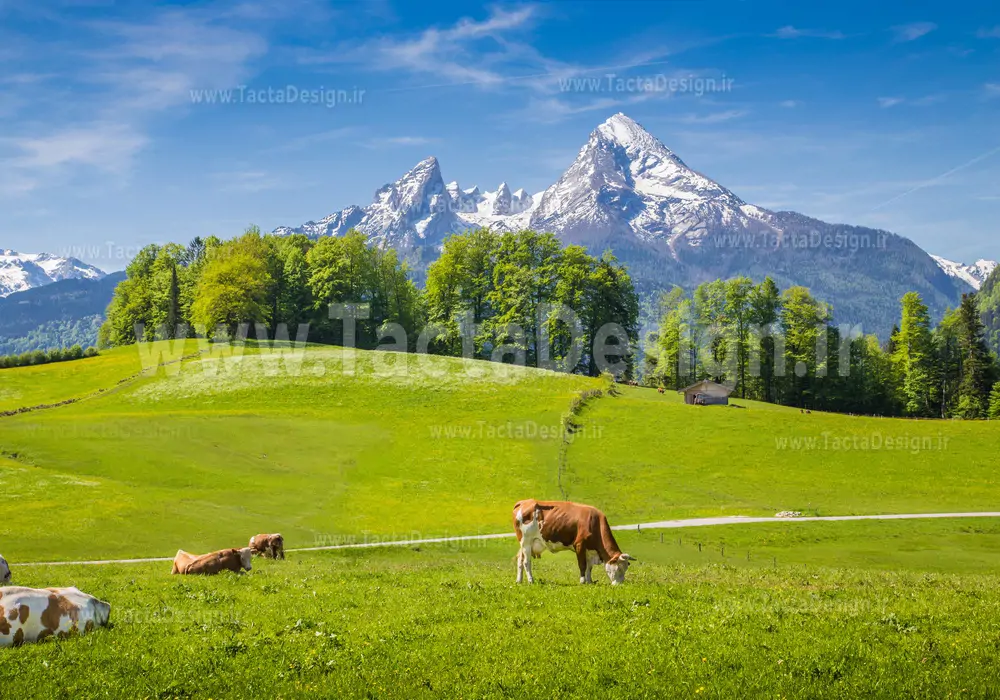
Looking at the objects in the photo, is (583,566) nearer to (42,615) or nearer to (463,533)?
(42,615)

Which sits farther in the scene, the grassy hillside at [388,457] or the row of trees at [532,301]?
the row of trees at [532,301]

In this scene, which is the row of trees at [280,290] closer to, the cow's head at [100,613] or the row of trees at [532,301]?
the row of trees at [532,301]

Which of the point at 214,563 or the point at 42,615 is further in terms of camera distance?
the point at 214,563

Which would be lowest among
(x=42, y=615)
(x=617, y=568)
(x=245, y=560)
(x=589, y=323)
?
(x=245, y=560)

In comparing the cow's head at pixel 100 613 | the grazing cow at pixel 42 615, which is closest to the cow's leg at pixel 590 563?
the cow's head at pixel 100 613

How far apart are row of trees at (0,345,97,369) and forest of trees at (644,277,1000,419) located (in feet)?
274

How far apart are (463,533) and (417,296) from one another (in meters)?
87.6

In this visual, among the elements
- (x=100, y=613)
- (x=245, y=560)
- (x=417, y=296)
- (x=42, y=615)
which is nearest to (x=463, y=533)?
(x=245, y=560)

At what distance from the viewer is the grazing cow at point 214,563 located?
25.6m

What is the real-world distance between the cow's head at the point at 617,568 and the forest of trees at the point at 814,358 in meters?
88.0

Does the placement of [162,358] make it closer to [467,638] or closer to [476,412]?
[476,412]

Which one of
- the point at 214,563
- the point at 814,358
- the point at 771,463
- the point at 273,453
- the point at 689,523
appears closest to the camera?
the point at 214,563

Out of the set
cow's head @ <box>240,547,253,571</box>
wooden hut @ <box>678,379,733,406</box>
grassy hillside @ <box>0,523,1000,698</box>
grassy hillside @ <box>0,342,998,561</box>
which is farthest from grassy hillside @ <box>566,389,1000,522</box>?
grassy hillside @ <box>0,523,1000,698</box>

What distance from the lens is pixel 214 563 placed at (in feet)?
84.4
